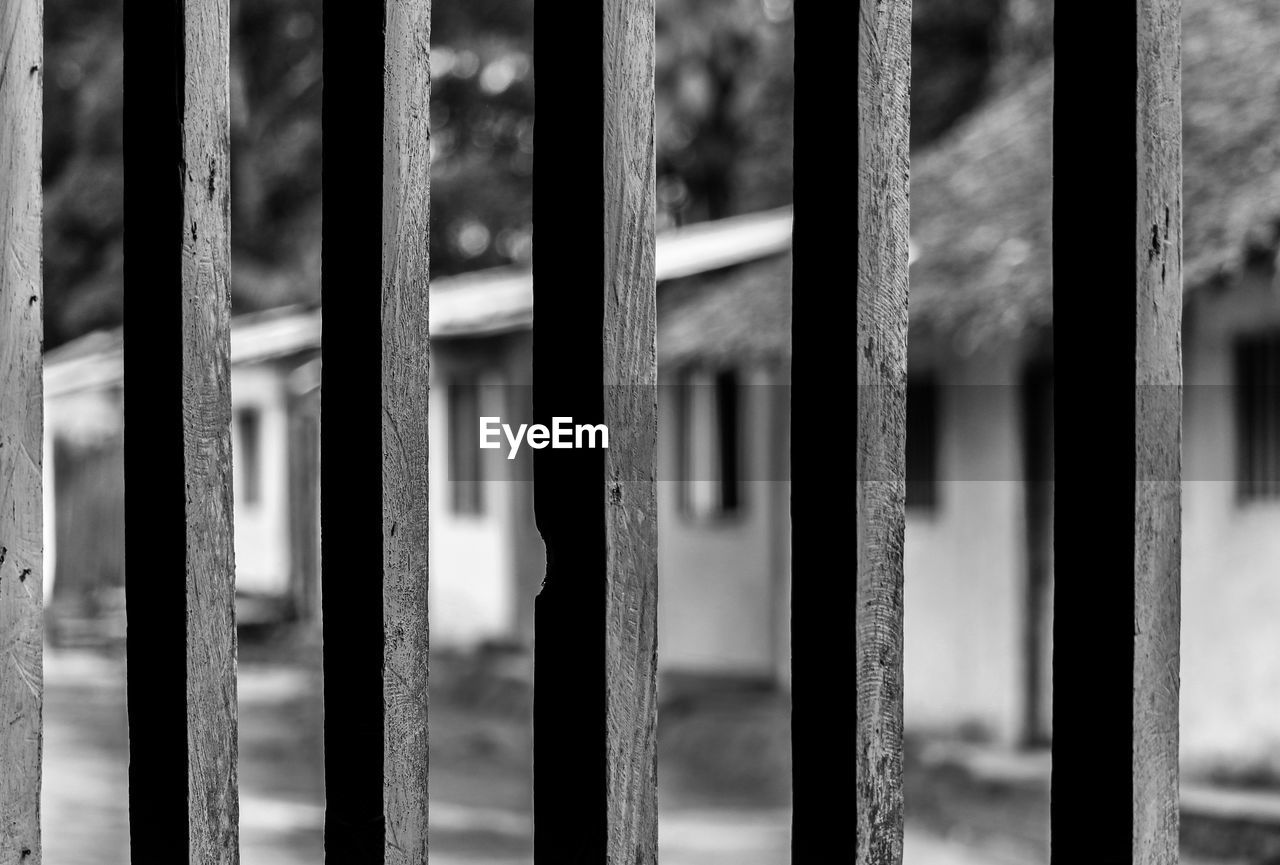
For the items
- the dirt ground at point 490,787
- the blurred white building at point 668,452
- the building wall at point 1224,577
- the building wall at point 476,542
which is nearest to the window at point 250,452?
the blurred white building at point 668,452

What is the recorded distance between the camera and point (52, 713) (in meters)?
11.8

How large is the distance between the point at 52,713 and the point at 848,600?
11.4 meters

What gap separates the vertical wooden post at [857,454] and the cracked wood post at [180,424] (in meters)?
0.55

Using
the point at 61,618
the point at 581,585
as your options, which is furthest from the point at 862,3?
the point at 61,618

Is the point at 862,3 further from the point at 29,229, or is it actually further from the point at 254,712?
the point at 254,712

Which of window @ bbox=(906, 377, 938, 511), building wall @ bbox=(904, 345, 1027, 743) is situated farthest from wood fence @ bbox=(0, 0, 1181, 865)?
window @ bbox=(906, 377, 938, 511)

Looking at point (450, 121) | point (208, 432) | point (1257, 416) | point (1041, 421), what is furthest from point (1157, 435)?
point (450, 121)

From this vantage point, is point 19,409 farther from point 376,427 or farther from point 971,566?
point 971,566

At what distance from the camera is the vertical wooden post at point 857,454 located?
1437 mm

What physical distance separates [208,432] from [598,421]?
1.25 feet

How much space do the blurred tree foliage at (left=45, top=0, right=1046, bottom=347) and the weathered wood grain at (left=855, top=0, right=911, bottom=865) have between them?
768 inches

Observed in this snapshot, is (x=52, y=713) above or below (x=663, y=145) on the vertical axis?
below

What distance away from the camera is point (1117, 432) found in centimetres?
145

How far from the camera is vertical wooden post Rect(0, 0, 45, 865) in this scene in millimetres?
1540
